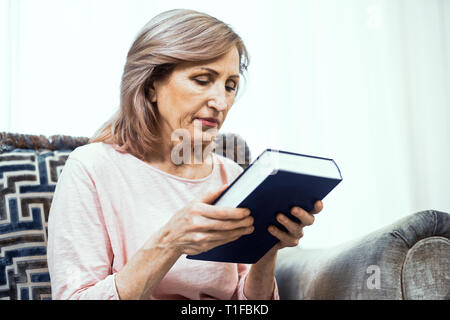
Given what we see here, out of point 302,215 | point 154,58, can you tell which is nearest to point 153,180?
point 154,58

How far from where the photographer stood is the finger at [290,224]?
77 cm

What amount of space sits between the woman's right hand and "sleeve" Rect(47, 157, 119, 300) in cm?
14

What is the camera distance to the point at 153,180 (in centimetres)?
98

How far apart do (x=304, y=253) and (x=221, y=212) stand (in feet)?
1.89

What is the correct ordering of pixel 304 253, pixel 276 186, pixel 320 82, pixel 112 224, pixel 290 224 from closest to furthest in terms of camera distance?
pixel 276 186
pixel 290 224
pixel 112 224
pixel 304 253
pixel 320 82

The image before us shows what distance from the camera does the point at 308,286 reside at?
1.01 metres

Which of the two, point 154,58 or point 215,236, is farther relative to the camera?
point 154,58

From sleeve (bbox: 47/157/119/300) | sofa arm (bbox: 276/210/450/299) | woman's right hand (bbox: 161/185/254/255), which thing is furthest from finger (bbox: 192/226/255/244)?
sofa arm (bbox: 276/210/450/299)

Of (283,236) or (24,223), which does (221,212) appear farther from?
(24,223)

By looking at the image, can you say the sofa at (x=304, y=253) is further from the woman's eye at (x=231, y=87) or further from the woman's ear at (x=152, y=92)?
the woman's eye at (x=231, y=87)
